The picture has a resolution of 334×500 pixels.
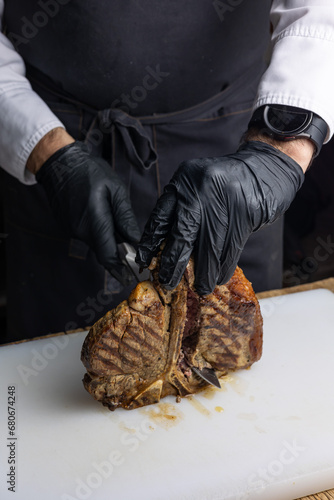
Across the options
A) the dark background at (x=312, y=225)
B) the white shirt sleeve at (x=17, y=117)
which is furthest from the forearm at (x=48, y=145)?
the dark background at (x=312, y=225)

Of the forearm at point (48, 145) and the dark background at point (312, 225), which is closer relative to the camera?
the forearm at point (48, 145)

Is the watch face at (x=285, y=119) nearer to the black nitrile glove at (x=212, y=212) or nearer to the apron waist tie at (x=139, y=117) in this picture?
the black nitrile glove at (x=212, y=212)

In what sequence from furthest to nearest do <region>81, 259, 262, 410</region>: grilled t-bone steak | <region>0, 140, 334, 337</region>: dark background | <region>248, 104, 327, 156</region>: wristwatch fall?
1. <region>0, 140, 334, 337</region>: dark background
2. <region>248, 104, 327, 156</region>: wristwatch
3. <region>81, 259, 262, 410</region>: grilled t-bone steak

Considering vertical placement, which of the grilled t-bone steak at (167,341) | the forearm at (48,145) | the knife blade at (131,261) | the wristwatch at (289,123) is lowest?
the grilled t-bone steak at (167,341)

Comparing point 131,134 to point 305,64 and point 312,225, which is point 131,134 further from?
point 312,225

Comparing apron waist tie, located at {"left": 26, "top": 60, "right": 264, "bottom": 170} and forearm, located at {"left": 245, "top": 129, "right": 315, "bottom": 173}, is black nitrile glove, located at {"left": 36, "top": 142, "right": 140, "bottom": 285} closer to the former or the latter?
apron waist tie, located at {"left": 26, "top": 60, "right": 264, "bottom": 170}

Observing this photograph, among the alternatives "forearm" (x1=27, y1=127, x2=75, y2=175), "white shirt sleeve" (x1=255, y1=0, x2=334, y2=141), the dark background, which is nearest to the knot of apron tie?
"forearm" (x1=27, y1=127, x2=75, y2=175)

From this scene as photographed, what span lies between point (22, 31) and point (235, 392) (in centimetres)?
161

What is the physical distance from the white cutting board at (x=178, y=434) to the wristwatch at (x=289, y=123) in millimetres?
747

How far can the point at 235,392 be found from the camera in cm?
191

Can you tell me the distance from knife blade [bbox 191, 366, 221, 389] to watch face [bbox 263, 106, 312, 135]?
80 cm

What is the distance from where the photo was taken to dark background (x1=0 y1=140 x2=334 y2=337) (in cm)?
422

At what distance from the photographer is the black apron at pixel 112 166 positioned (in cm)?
238

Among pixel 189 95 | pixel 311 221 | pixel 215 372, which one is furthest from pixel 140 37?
pixel 311 221
